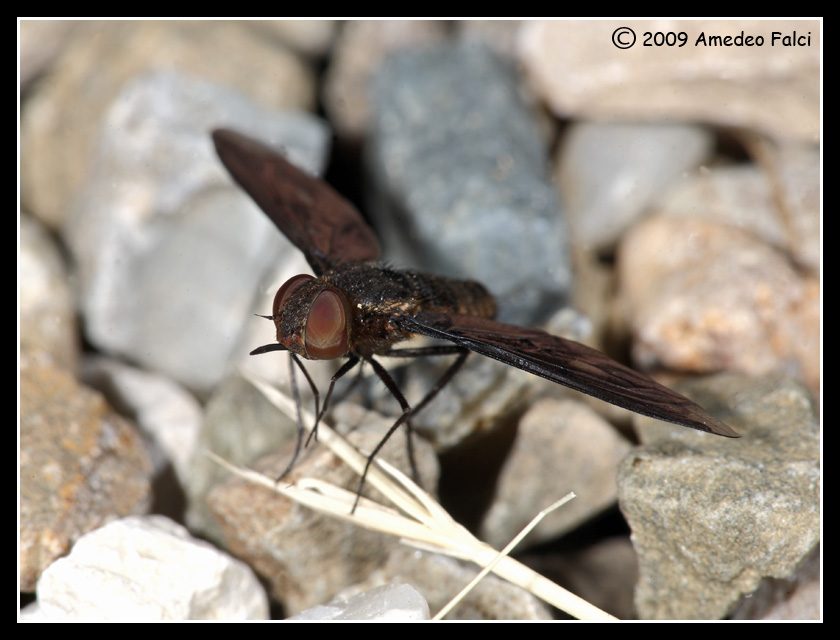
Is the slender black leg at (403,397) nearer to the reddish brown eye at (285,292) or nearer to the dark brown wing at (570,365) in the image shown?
the dark brown wing at (570,365)

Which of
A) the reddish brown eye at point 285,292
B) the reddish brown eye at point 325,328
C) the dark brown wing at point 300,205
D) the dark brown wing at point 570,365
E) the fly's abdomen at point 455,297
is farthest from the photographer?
the dark brown wing at point 300,205

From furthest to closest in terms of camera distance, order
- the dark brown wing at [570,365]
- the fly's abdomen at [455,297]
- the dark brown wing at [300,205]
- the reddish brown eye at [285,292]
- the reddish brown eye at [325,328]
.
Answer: the dark brown wing at [300,205], the fly's abdomen at [455,297], the reddish brown eye at [285,292], the reddish brown eye at [325,328], the dark brown wing at [570,365]

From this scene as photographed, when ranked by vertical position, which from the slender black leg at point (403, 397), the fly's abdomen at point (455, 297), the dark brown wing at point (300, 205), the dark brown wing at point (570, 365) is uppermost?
the dark brown wing at point (300, 205)

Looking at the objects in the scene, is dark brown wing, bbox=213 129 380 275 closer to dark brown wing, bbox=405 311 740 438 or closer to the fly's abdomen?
the fly's abdomen

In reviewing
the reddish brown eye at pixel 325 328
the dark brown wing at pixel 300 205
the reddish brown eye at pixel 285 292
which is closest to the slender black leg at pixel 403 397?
the reddish brown eye at pixel 325 328

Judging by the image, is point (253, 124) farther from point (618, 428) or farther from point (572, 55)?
point (618, 428)

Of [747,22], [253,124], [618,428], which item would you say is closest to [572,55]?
[747,22]

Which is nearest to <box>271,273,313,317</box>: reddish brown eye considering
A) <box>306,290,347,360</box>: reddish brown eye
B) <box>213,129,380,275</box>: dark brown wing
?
<box>306,290,347,360</box>: reddish brown eye
